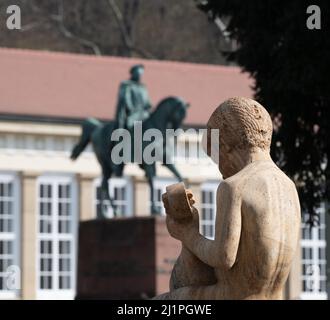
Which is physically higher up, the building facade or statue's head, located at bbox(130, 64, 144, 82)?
statue's head, located at bbox(130, 64, 144, 82)

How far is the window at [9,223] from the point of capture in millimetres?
45156

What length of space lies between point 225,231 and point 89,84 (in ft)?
135

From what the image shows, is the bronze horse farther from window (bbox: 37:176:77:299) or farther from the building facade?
window (bbox: 37:176:77:299)

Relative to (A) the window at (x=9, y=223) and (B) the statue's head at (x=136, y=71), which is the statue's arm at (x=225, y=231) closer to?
(B) the statue's head at (x=136, y=71)

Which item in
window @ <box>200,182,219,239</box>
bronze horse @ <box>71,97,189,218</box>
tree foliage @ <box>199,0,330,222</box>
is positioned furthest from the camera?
window @ <box>200,182,219,239</box>

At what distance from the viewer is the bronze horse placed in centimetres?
3488

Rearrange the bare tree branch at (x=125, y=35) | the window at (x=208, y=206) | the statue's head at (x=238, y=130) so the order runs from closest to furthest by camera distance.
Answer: the statue's head at (x=238, y=130)
the window at (x=208, y=206)
the bare tree branch at (x=125, y=35)

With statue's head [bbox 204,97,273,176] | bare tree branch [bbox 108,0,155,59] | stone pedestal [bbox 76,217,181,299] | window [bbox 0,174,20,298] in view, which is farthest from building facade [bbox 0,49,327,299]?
statue's head [bbox 204,97,273,176]

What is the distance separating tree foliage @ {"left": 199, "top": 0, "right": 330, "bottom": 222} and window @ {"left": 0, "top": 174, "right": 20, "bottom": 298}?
24.3m

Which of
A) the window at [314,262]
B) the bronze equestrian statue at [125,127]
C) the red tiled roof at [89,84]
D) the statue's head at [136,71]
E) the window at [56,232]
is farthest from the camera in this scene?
the red tiled roof at [89,84]

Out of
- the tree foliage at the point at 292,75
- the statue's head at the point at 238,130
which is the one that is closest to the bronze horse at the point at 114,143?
the tree foliage at the point at 292,75

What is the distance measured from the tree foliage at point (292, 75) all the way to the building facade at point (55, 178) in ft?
76.4

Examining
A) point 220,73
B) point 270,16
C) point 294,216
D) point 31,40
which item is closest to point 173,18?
point 31,40

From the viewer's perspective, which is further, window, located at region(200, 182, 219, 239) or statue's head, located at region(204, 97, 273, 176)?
window, located at region(200, 182, 219, 239)
